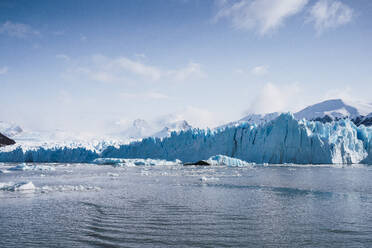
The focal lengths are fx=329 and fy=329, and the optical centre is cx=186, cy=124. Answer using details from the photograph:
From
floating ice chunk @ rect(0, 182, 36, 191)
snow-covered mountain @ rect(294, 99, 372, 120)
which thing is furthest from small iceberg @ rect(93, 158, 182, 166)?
snow-covered mountain @ rect(294, 99, 372, 120)

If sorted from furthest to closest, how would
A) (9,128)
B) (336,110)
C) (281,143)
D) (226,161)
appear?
(9,128)
(336,110)
(281,143)
(226,161)

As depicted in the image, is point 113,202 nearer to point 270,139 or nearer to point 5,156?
point 270,139

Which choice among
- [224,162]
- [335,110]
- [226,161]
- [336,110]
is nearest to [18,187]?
[226,161]

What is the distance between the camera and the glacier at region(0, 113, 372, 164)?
114 ft

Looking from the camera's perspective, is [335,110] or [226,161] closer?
[226,161]

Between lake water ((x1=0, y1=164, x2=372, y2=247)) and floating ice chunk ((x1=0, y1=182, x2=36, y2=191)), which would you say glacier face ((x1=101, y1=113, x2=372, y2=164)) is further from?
floating ice chunk ((x1=0, y1=182, x2=36, y2=191))

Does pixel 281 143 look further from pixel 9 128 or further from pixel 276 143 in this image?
pixel 9 128

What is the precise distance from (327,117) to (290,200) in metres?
99.4

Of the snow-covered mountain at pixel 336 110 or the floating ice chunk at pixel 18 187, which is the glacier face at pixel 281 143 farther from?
the snow-covered mountain at pixel 336 110

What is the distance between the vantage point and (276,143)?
36000 millimetres

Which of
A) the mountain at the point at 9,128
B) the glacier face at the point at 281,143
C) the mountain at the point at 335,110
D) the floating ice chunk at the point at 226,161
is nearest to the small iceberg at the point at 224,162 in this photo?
the floating ice chunk at the point at 226,161

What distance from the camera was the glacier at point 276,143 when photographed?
34.7 metres

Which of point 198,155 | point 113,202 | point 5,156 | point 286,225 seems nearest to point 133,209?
point 113,202

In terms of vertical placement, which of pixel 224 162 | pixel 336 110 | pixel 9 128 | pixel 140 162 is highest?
pixel 336 110
